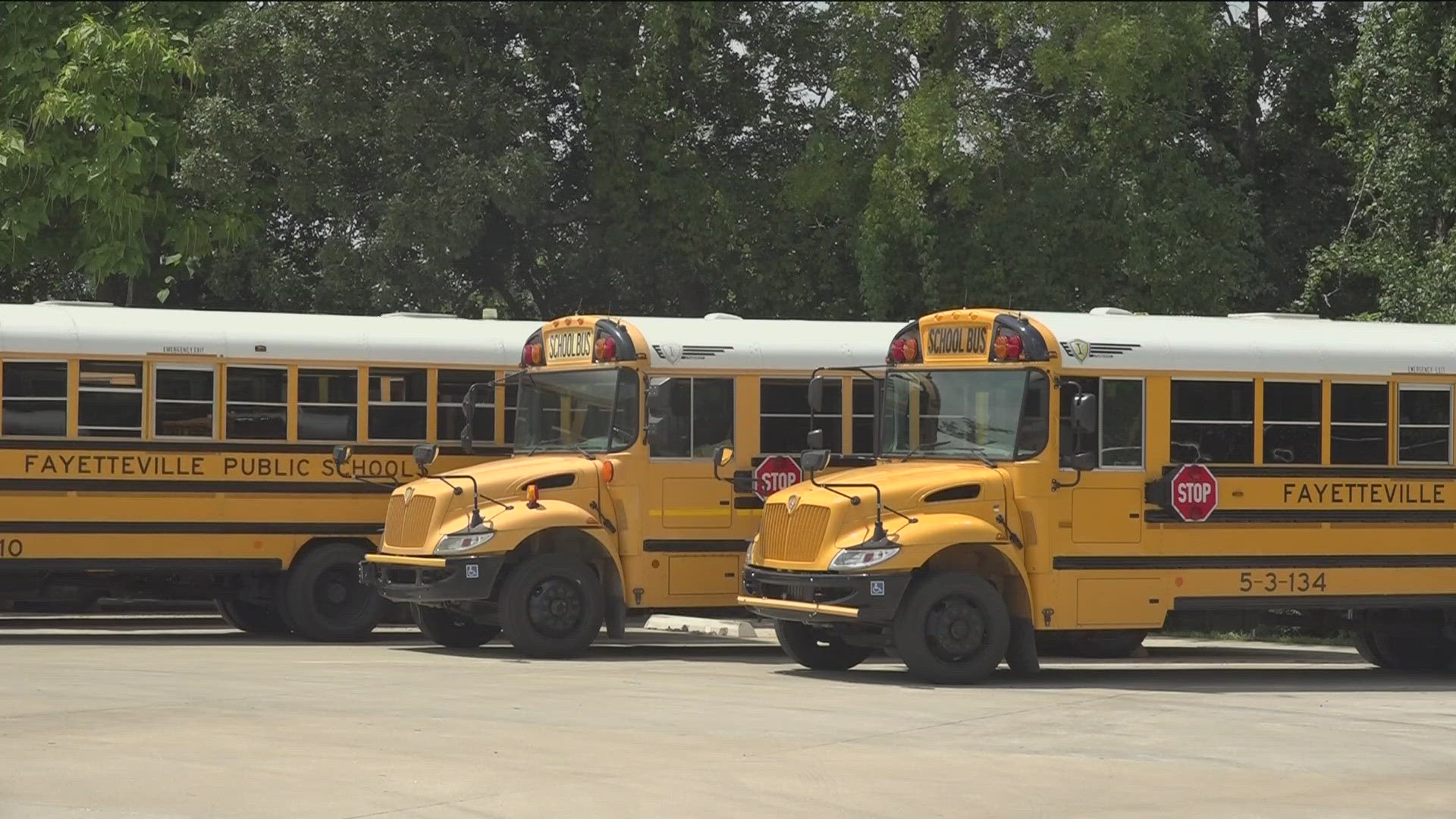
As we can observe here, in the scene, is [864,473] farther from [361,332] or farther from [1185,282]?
[1185,282]

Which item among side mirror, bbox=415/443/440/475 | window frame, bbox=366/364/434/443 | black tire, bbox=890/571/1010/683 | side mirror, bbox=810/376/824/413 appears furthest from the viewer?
window frame, bbox=366/364/434/443

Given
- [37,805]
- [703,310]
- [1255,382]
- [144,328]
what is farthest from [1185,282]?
[37,805]

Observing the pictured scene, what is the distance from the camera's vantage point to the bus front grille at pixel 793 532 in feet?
53.6

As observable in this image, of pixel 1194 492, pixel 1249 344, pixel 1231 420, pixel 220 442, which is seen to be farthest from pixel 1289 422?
pixel 220 442

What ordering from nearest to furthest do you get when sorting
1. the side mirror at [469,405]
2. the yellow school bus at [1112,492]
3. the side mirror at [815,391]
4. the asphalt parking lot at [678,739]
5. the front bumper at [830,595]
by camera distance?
the asphalt parking lot at [678,739], the front bumper at [830,595], the yellow school bus at [1112,492], the side mirror at [815,391], the side mirror at [469,405]

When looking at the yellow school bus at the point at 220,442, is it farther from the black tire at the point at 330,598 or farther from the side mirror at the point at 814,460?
the side mirror at the point at 814,460

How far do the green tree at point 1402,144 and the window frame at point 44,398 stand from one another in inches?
636

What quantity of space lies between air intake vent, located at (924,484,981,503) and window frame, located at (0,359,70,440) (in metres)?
7.42

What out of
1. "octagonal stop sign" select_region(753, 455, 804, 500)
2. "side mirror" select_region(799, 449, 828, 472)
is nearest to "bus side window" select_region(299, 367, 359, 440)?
"octagonal stop sign" select_region(753, 455, 804, 500)

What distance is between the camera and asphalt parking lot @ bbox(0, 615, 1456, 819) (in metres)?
10.5

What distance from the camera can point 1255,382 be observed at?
676 inches

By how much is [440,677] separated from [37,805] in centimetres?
629

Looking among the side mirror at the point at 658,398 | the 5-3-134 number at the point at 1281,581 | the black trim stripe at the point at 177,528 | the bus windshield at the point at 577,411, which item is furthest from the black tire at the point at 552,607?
the 5-3-134 number at the point at 1281,581

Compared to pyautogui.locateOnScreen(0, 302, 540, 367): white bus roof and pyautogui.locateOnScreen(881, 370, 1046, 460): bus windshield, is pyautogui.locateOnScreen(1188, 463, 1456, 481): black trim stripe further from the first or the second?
pyautogui.locateOnScreen(0, 302, 540, 367): white bus roof
